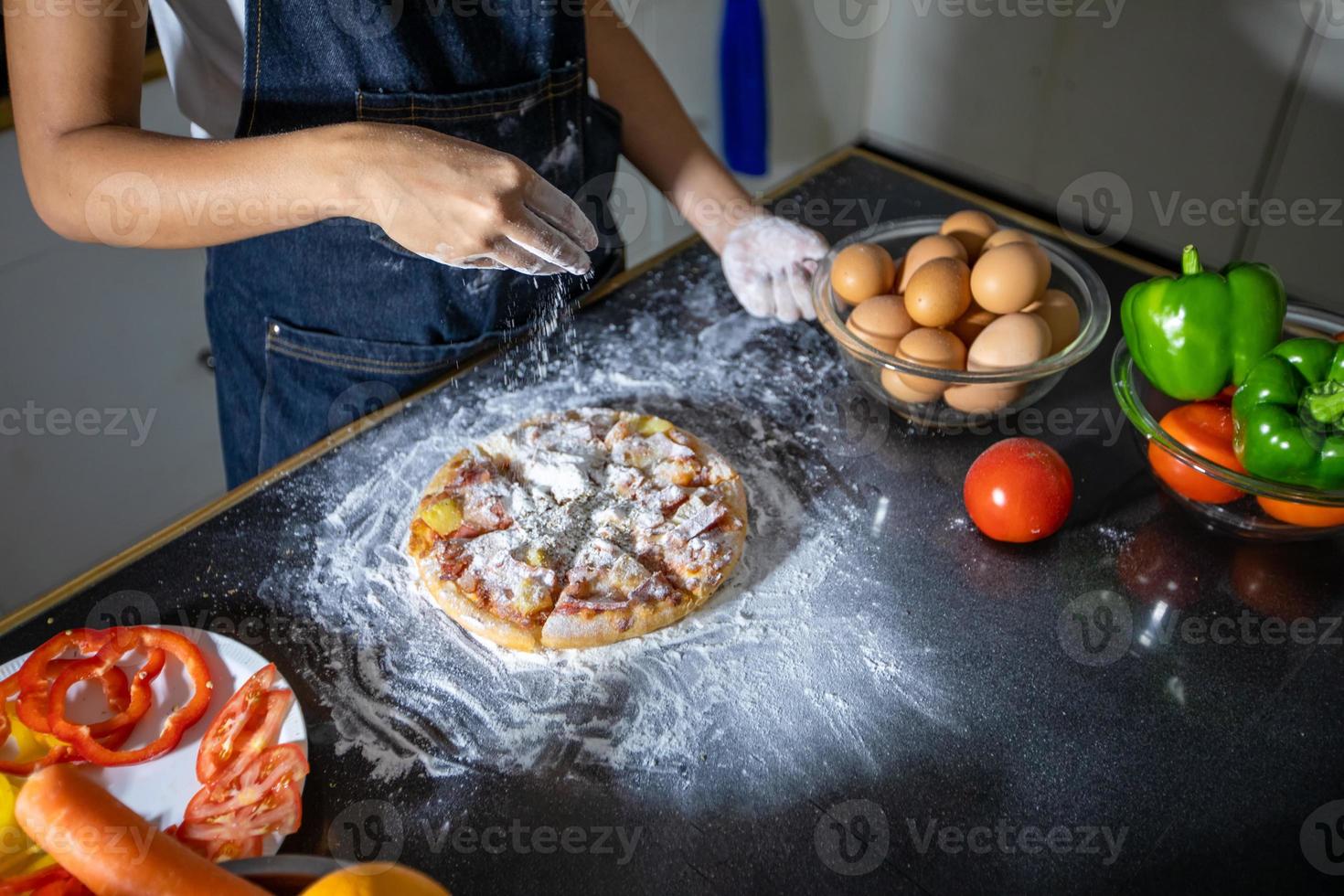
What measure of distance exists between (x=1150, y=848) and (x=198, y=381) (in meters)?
2.45

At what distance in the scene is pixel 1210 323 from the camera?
1.34m

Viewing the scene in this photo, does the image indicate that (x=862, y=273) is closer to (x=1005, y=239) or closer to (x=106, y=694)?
(x=1005, y=239)

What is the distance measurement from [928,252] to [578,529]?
666 millimetres

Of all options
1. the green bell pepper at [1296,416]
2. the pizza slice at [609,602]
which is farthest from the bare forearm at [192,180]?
the green bell pepper at [1296,416]

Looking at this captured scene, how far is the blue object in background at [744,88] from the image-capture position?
3.28 meters

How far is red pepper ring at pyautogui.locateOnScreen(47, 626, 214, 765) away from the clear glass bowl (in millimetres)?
1197

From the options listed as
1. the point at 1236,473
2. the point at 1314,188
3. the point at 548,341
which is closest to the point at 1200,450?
the point at 1236,473

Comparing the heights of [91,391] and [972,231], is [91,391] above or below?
below

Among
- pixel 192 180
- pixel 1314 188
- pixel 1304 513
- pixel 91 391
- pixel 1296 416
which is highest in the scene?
pixel 192 180

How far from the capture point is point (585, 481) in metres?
1.42

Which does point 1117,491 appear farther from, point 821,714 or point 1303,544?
point 821,714

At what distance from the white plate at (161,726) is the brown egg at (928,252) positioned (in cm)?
103

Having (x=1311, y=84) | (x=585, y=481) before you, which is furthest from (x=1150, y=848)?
(x=1311, y=84)

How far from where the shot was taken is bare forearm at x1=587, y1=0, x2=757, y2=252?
190cm
